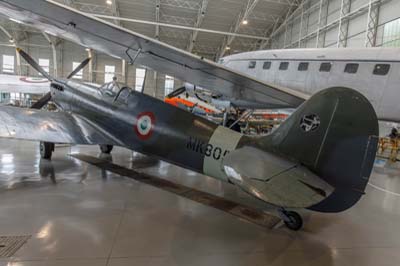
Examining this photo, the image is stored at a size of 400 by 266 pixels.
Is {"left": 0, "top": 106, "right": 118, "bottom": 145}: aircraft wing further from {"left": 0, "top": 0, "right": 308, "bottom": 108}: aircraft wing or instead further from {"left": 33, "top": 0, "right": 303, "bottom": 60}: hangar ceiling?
{"left": 33, "top": 0, "right": 303, "bottom": 60}: hangar ceiling

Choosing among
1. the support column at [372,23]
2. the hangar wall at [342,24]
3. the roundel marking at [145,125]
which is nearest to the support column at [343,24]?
the hangar wall at [342,24]

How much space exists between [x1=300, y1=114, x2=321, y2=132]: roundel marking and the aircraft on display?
0.01m

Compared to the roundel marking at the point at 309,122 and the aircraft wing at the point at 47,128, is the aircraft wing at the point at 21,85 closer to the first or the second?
the aircraft wing at the point at 47,128

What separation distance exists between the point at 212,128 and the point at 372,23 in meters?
15.5

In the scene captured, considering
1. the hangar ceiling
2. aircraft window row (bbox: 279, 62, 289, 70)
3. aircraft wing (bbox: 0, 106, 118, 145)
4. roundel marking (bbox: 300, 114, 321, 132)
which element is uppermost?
the hangar ceiling

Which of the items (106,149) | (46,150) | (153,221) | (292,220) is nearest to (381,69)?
(292,220)

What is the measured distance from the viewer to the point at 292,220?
3.47m

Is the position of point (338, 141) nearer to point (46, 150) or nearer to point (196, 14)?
point (46, 150)

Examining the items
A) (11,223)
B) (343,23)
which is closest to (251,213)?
(11,223)

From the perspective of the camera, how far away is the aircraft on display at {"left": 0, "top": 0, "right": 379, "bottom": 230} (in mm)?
2797

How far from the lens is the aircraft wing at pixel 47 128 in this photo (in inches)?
214

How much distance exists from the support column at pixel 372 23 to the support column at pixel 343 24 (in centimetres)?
193

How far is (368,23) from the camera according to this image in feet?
49.5

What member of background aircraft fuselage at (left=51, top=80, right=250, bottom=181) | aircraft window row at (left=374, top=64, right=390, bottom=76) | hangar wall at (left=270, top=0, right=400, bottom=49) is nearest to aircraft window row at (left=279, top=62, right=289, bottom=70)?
aircraft window row at (left=374, top=64, right=390, bottom=76)
